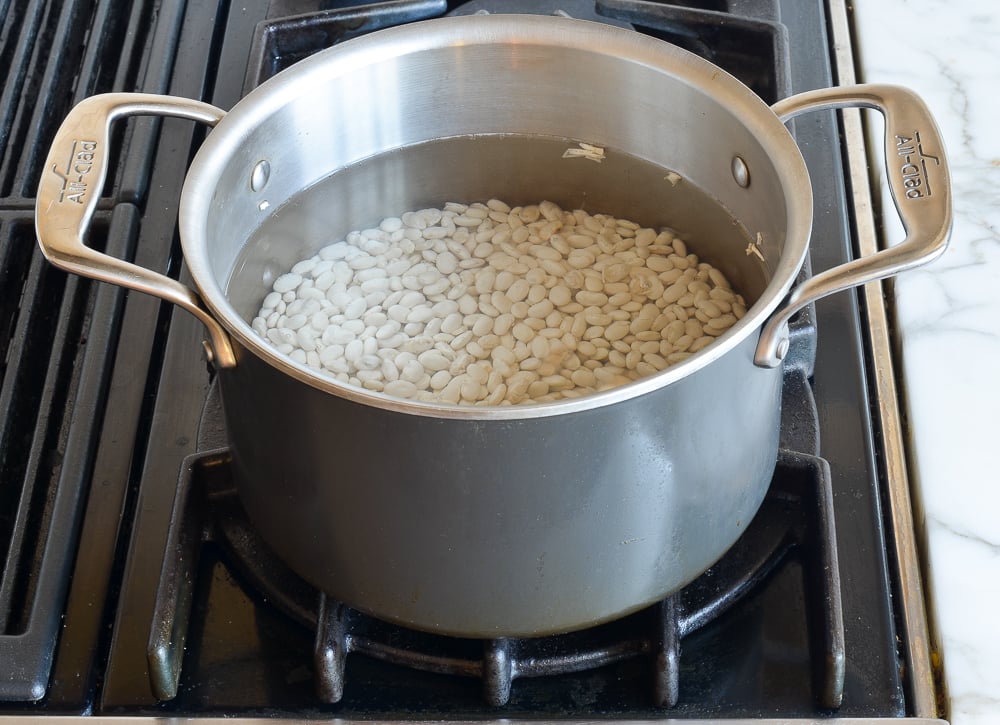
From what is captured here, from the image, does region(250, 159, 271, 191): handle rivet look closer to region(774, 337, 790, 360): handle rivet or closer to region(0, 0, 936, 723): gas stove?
region(0, 0, 936, 723): gas stove

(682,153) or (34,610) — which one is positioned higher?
(682,153)

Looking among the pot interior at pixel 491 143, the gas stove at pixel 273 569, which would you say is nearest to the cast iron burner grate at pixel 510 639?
the gas stove at pixel 273 569

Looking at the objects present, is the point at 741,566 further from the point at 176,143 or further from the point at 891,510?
the point at 176,143

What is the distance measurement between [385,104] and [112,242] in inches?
9.3

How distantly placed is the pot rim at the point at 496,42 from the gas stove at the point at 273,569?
16 cm

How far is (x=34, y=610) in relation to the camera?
2.11 ft

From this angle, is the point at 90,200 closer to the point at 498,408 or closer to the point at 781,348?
the point at 498,408

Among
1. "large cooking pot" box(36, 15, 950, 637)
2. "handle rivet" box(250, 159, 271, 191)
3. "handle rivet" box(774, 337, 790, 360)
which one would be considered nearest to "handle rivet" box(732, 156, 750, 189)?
"large cooking pot" box(36, 15, 950, 637)

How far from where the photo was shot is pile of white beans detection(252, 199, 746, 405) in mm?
680

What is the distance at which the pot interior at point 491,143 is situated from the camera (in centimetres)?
66

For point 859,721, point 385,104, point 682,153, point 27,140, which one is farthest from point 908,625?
point 27,140

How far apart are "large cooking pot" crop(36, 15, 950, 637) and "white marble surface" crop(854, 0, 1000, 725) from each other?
14cm

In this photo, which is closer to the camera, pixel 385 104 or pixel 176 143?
pixel 385 104

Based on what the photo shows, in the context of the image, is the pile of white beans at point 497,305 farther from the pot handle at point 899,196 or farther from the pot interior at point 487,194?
the pot handle at point 899,196
